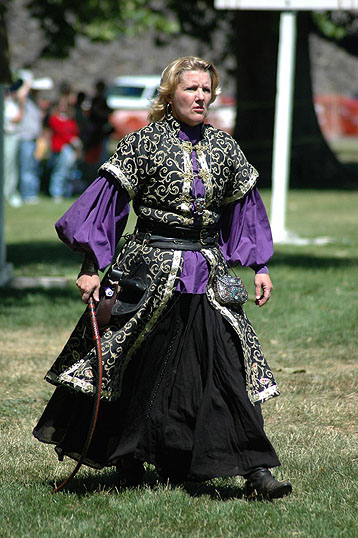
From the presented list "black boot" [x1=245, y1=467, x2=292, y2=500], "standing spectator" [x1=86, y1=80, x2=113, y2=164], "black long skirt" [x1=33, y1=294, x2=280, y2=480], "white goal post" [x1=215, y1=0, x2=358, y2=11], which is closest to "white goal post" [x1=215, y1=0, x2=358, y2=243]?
"white goal post" [x1=215, y1=0, x2=358, y2=11]

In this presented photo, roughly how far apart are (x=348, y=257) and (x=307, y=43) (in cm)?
1341

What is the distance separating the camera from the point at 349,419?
5641 millimetres

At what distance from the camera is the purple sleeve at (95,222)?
4.20m

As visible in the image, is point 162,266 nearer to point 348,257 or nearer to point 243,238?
point 243,238

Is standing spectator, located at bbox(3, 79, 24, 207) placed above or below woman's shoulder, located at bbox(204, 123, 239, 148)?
below

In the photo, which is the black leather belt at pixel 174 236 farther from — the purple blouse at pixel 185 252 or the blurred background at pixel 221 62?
the blurred background at pixel 221 62

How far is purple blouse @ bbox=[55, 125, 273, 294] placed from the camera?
4.22 m

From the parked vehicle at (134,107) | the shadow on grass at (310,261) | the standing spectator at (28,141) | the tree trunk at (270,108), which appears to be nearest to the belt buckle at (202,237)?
the shadow on grass at (310,261)

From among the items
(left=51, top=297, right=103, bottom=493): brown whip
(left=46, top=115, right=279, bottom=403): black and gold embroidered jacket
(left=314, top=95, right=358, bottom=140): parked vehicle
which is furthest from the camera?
(left=314, top=95, right=358, bottom=140): parked vehicle

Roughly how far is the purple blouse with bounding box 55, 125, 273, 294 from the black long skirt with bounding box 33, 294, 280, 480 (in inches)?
6.0

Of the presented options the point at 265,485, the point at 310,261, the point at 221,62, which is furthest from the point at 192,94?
the point at 221,62

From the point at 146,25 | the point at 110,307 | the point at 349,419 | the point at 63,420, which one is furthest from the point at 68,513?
the point at 146,25

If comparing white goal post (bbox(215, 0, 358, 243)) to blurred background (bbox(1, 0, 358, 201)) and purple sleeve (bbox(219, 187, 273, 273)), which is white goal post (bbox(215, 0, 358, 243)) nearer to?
blurred background (bbox(1, 0, 358, 201))

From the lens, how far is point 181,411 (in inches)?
169
